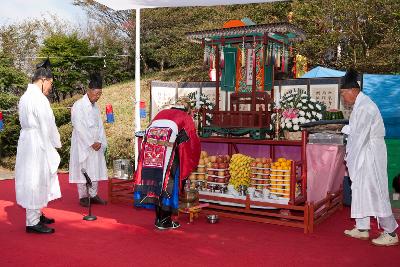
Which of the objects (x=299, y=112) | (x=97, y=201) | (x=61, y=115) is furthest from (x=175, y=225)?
(x=61, y=115)

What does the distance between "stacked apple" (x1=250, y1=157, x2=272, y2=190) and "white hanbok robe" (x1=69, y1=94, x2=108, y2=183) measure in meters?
2.52

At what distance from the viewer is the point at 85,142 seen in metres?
6.85

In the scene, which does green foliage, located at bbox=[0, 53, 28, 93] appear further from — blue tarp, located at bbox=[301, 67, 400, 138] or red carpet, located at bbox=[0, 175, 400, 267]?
blue tarp, located at bbox=[301, 67, 400, 138]

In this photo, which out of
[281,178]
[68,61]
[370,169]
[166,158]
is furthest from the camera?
[68,61]

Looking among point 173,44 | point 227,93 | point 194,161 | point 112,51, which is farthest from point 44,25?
point 194,161

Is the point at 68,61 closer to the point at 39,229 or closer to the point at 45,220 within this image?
the point at 45,220

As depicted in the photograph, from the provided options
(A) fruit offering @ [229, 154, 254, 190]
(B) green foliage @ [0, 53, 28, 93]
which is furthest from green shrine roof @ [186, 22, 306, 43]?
(B) green foliage @ [0, 53, 28, 93]

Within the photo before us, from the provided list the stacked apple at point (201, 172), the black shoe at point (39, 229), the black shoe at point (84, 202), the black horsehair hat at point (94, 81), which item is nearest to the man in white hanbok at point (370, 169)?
the stacked apple at point (201, 172)

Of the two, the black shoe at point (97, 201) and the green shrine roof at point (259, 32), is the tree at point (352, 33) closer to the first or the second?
the green shrine roof at point (259, 32)

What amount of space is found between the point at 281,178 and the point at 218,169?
3.14 feet

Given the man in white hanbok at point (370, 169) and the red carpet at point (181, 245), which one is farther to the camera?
the man in white hanbok at point (370, 169)

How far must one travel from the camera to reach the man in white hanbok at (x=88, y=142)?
22.4 ft

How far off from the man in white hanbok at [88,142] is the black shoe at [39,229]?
1.66 meters

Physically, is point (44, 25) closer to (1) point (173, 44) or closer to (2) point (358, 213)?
(1) point (173, 44)
